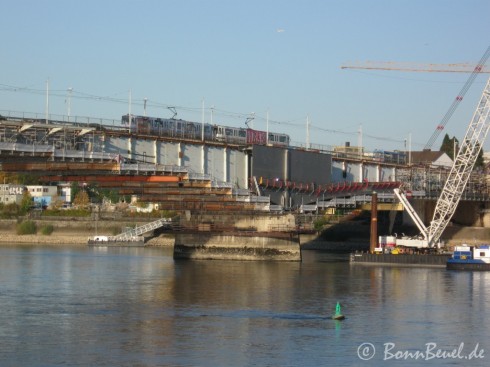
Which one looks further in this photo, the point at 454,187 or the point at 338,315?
the point at 454,187

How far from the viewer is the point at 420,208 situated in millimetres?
143125

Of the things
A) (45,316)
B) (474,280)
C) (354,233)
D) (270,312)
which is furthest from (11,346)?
(354,233)

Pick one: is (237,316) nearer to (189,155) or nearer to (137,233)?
(189,155)

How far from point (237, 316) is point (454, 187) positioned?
6628 cm

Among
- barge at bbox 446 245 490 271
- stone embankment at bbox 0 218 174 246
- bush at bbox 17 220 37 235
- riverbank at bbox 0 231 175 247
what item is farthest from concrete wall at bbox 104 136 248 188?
bush at bbox 17 220 37 235

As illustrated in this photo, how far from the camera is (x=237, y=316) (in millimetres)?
66312

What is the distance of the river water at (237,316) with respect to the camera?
5341 cm

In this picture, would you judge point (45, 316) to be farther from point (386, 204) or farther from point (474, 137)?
point (386, 204)

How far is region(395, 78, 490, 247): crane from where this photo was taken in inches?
4909

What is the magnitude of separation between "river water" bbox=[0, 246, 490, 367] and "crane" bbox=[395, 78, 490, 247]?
2011 cm

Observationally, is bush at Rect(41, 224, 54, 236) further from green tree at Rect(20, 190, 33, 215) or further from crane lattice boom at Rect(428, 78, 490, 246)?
crane lattice boom at Rect(428, 78, 490, 246)

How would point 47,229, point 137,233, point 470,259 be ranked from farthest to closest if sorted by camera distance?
point 47,229 < point 137,233 < point 470,259

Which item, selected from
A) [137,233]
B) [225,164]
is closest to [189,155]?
[225,164]

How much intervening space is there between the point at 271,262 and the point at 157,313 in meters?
45.6
